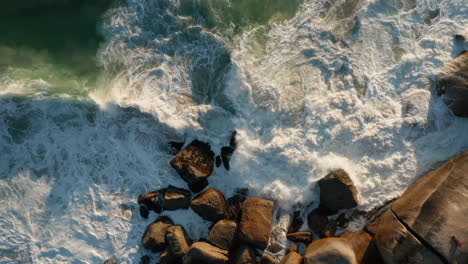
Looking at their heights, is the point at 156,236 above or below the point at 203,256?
below

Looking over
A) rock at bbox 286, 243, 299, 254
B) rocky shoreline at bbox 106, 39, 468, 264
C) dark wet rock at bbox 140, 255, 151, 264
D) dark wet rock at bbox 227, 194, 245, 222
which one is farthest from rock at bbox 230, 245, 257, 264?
dark wet rock at bbox 140, 255, 151, 264

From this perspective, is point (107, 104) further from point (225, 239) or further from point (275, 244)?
point (275, 244)

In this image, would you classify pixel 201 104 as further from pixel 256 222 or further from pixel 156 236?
pixel 156 236

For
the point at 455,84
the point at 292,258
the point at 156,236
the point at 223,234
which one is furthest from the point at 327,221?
the point at 455,84

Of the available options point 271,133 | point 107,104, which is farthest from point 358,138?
point 107,104

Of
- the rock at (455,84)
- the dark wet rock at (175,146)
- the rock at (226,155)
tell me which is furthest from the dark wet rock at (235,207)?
the rock at (455,84)
